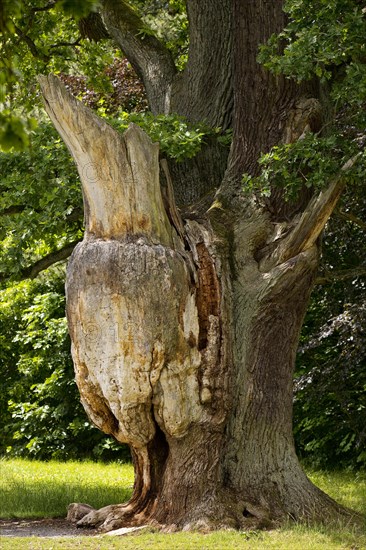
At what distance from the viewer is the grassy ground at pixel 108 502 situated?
8.72 m

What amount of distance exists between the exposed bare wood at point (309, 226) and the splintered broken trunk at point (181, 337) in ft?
0.05

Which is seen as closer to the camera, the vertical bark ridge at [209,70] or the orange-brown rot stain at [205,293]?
the orange-brown rot stain at [205,293]

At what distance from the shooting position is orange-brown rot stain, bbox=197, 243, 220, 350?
9945 mm

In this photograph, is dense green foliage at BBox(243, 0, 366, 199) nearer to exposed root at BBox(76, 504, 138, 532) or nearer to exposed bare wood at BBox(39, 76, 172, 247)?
exposed bare wood at BBox(39, 76, 172, 247)

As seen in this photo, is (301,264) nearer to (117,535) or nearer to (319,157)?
(319,157)

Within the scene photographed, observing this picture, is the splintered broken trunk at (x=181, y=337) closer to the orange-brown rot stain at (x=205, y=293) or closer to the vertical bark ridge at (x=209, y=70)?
the orange-brown rot stain at (x=205, y=293)

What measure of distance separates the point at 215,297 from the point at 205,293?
11 centimetres

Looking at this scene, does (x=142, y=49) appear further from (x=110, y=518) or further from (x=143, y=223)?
(x=110, y=518)

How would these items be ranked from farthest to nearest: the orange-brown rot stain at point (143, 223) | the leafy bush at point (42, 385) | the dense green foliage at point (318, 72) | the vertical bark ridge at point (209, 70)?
the leafy bush at point (42, 385) → the vertical bark ridge at point (209, 70) → the orange-brown rot stain at point (143, 223) → the dense green foliage at point (318, 72)

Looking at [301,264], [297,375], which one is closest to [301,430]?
[297,375]

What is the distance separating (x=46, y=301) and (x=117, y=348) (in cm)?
857

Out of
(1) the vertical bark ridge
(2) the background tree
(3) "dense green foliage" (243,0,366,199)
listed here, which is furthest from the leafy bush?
(3) "dense green foliage" (243,0,366,199)

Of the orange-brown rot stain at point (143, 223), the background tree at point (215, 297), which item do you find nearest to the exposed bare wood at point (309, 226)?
the background tree at point (215, 297)

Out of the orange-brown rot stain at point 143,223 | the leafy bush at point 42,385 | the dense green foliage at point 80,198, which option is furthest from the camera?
the leafy bush at point 42,385
